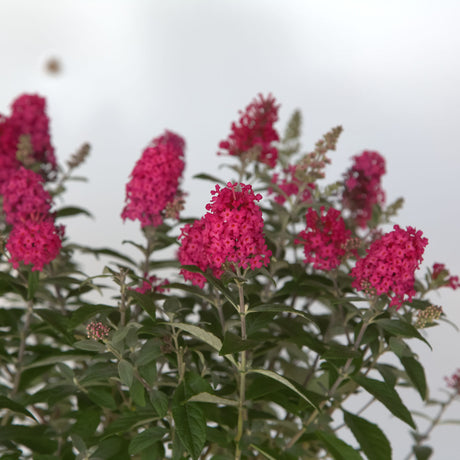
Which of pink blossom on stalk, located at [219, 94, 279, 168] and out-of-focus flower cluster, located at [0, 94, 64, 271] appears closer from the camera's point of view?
out-of-focus flower cluster, located at [0, 94, 64, 271]

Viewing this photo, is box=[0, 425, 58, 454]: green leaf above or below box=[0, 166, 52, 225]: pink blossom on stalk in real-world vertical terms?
below

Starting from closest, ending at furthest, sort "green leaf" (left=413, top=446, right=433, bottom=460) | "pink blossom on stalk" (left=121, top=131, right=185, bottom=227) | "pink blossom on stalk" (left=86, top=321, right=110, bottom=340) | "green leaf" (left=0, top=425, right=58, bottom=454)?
"pink blossom on stalk" (left=86, top=321, right=110, bottom=340), "green leaf" (left=0, top=425, right=58, bottom=454), "pink blossom on stalk" (left=121, top=131, right=185, bottom=227), "green leaf" (left=413, top=446, right=433, bottom=460)

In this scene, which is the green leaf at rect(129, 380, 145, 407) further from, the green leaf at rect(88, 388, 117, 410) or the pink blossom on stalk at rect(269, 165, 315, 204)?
the pink blossom on stalk at rect(269, 165, 315, 204)

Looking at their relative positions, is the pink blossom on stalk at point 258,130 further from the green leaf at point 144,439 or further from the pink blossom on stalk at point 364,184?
the green leaf at point 144,439

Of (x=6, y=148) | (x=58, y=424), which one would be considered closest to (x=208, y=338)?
(x=58, y=424)

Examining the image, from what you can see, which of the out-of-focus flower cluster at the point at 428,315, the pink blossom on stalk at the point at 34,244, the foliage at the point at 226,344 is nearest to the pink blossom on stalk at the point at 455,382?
the foliage at the point at 226,344

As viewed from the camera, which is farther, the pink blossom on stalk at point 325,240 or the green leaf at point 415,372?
the pink blossom on stalk at point 325,240

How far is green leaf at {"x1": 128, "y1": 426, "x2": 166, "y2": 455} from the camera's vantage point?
1338 mm

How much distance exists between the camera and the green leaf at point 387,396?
138 cm

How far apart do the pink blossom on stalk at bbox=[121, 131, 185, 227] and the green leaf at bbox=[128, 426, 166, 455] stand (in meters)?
0.65

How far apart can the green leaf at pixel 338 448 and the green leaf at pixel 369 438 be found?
0.11ft

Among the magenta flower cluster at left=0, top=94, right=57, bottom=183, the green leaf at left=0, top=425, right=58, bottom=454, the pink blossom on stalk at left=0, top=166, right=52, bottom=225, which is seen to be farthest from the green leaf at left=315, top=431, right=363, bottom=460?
the magenta flower cluster at left=0, top=94, right=57, bottom=183

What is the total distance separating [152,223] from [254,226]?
28.0 inches

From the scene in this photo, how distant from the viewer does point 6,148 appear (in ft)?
7.43
